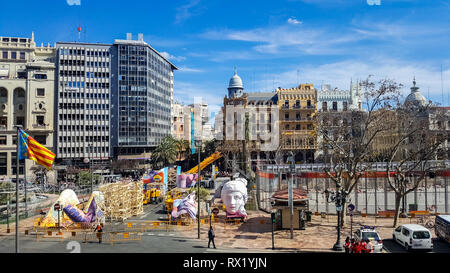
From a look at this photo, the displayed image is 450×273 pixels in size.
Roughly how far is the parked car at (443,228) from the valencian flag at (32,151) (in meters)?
25.5

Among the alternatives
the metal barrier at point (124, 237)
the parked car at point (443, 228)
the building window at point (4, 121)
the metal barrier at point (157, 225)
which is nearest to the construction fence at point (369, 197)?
the parked car at point (443, 228)

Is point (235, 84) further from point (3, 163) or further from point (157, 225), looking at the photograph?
point (157, 225)

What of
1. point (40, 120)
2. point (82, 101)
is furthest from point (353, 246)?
point (82, 101)

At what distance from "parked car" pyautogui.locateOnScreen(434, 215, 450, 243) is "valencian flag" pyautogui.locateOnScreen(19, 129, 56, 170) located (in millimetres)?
25547

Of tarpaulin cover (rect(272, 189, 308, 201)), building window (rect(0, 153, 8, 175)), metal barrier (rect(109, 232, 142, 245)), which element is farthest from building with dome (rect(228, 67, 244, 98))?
metal barrier (rect(109, 232, 142, 245))

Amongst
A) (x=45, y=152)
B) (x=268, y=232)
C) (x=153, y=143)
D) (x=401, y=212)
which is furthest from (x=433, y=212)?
(x=153, y=143)

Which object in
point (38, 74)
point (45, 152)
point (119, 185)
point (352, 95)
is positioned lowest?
point (119, 185)

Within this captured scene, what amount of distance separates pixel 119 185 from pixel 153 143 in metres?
57.1

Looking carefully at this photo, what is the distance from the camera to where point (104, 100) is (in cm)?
8412

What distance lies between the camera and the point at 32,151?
2261 centimetres

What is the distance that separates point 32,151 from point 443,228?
27.2 meters

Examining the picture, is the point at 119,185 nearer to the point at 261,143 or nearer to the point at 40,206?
the point at 40,206

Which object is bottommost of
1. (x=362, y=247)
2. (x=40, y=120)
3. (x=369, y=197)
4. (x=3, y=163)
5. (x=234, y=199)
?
(x=369, y=197)

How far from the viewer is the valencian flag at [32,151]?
22.0 m
